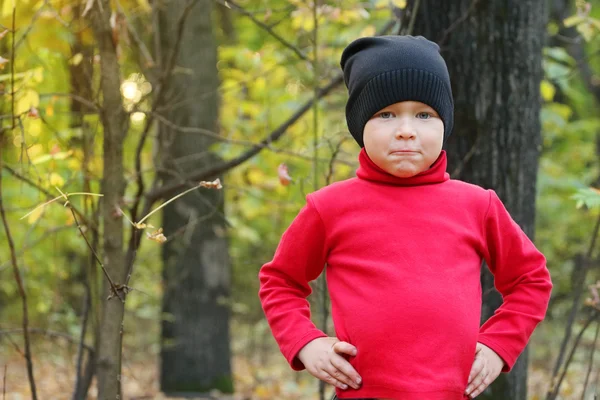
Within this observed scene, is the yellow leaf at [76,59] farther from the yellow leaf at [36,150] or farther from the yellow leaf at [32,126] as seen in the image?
the yellow leaf at [36,150]

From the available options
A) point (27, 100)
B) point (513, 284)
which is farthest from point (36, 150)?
point (513, 284)

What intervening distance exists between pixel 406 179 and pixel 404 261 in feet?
0.80

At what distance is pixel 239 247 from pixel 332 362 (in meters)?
8.86

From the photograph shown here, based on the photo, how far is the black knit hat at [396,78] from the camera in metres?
2.05

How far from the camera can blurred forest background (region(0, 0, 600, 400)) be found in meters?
3.26

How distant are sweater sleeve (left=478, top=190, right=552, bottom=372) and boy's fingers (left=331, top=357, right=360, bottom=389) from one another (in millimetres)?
388

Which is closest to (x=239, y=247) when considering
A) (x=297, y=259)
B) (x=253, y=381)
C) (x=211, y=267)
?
(x=253, y=381)

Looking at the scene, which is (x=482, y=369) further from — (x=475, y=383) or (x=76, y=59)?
(x=76, y=59)

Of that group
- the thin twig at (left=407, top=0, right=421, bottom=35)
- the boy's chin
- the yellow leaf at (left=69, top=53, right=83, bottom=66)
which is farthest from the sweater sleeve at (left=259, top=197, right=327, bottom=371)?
the yellow leaf at (left=69, top=53, right=83, bottom=66)

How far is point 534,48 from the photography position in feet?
10.9

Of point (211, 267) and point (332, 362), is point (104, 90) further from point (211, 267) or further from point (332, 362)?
point (211, 267)

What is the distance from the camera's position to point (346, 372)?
2025mm

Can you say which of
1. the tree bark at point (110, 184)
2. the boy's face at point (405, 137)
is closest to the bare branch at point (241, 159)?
the tree bark at point (110, 184)

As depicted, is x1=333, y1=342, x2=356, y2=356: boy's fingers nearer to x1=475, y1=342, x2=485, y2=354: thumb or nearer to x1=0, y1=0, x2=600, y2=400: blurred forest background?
x1=475, y1=342, x2=485, y2=354: thumb
